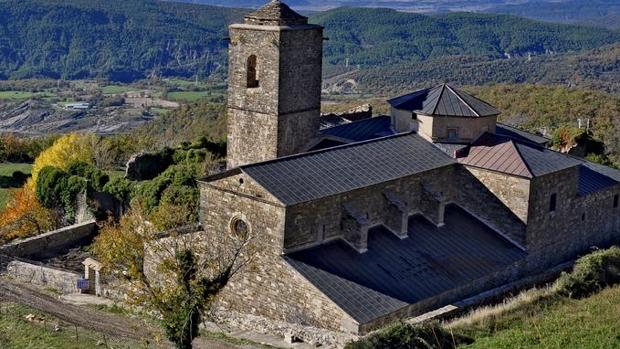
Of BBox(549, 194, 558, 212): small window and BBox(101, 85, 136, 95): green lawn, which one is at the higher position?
BBox(549, 194, 558, 212): small window

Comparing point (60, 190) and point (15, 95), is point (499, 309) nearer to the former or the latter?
point (60, 190)

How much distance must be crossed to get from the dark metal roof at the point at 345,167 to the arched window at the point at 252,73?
11.0ft

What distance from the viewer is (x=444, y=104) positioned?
24828mm

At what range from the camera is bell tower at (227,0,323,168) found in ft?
77.7

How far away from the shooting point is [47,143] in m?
50.3

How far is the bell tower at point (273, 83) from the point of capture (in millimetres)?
23672

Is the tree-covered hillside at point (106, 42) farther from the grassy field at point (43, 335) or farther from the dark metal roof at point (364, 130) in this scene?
→ the grassy field at point (43, 335)

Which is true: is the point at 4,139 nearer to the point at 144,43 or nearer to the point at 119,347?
the point at 119,347

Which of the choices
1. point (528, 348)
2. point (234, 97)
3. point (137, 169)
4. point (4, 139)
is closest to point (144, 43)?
point (4, 139)

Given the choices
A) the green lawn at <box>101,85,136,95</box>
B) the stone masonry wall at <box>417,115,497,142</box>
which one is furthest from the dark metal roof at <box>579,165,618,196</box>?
the green lawn at <box>101,85,136,95</box>

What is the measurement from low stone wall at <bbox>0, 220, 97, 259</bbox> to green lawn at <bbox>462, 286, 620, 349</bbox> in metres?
15.4

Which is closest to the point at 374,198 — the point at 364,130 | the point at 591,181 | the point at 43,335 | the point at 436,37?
the point at 364,130

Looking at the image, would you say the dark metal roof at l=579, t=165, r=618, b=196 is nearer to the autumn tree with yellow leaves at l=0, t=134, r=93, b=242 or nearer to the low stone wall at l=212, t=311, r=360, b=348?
the low stone wall at l=212, t=311, r=360, b=348

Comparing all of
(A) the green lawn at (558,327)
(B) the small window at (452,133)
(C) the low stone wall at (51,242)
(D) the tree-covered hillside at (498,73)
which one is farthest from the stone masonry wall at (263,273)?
(D) the tree-covered hillside at (498,73)
